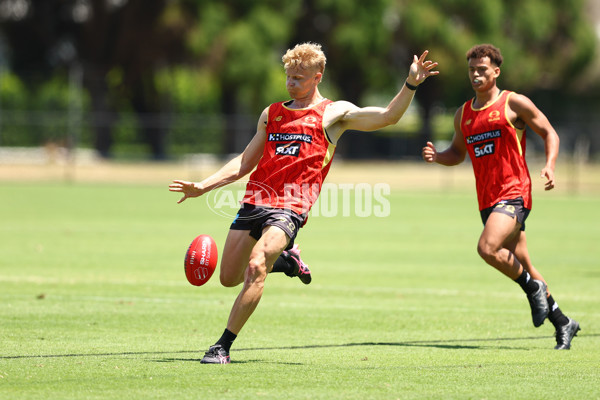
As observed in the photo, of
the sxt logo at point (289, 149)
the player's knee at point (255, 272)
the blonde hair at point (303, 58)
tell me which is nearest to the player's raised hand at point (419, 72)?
the blonde hair at point (303, 58)

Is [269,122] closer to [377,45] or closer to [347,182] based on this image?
[347,182]

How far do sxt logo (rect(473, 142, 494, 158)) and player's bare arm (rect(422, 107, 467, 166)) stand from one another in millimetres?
316

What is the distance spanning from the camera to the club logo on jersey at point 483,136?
951 centimetres

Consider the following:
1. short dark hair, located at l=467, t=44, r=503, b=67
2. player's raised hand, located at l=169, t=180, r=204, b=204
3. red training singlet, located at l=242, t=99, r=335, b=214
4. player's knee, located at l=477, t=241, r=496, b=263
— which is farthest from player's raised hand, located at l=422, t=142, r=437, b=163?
player's raised hand, located at l=169, t=180, r=204, b=204


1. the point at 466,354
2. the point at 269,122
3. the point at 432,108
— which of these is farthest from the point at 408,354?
the point at 432,108

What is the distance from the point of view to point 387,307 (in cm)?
1163

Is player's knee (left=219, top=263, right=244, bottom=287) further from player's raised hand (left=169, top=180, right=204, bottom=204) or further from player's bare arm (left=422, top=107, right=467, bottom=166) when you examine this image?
player's bare arm (left=422, top=107, right=467, bottom=166)

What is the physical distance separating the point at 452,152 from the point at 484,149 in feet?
2.07

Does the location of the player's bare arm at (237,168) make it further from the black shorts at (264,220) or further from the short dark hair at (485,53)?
the short dark hair at (485,53)

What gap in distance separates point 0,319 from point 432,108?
5495 cm

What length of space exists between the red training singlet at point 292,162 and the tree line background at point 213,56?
4073 cm

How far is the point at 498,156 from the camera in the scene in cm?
950

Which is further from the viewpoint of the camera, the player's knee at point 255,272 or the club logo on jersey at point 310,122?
the club logo on jersey at point 310,122

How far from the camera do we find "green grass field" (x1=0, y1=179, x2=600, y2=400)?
6906mm
